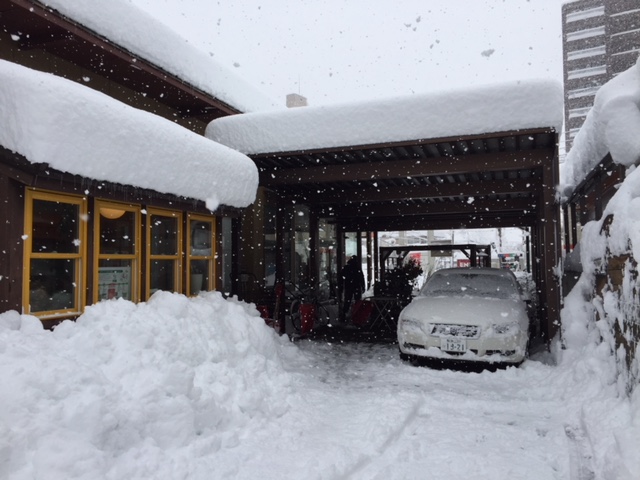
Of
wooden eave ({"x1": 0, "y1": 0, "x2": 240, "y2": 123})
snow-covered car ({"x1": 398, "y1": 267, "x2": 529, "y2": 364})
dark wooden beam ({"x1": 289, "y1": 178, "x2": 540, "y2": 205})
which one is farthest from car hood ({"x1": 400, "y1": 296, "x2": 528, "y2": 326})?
wooden eave ({"x1": 0, "y1": 0, "x2": 240, "y2": 123})

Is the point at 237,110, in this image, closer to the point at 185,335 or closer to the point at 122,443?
the point at 185,335

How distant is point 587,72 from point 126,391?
83.0 metres

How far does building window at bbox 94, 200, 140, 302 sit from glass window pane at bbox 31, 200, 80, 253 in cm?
26

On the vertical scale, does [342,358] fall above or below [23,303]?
below

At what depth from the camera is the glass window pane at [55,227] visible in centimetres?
527

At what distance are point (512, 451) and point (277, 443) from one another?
218cm

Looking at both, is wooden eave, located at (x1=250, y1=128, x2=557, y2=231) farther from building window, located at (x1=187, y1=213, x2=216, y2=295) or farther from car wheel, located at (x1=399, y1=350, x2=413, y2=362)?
car wheel, located at (x1=399, y1=350, x2=413, y2=362)

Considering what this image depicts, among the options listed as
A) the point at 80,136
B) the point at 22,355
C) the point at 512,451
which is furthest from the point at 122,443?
the point at 512,451

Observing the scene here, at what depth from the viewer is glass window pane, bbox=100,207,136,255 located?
616cm

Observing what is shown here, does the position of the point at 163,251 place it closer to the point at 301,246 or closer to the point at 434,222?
the point at 301,246

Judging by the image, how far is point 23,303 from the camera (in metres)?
5.00

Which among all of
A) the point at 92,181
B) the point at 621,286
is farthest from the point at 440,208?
the point at 92,181

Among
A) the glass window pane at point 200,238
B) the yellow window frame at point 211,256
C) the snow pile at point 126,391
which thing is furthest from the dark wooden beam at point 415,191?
the snow pile at point 126,391

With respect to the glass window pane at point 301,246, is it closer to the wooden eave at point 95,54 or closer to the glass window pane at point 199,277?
the wooden eave at point 95,54
